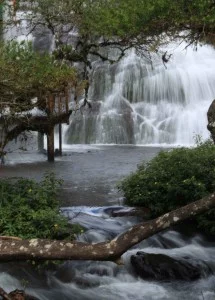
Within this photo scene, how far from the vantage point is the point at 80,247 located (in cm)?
368

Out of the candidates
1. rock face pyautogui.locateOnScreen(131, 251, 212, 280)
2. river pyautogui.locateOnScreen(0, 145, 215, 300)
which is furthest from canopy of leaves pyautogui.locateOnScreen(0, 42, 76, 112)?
rock face pyautogui.locateOnScreen(131, 251, 212, 280)

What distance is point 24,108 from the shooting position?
28.6ft

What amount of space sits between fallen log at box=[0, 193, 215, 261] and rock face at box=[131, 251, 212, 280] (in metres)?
5.40

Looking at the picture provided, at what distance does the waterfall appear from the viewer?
2522cm

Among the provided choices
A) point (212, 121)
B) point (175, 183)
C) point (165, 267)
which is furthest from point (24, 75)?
point (212, 121)

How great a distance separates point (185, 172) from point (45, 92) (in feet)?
13.0

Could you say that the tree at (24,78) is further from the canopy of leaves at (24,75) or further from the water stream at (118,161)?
the water stream at (118,161)

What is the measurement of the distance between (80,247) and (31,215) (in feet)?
16.9

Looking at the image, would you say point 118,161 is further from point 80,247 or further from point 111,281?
point 80,247

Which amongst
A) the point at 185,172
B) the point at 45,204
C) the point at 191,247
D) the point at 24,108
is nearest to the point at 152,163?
the point at 185,172

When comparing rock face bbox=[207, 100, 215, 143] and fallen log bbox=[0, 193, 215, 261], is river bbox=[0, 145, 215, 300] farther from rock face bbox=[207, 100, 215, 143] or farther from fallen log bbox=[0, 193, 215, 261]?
fallen log bbox=[0, 193, 215, 261]

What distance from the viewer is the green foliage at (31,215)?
8.41 m

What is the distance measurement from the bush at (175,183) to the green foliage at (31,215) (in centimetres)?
255

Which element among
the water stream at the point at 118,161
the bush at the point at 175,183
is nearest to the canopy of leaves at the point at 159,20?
the bush at the point at 175,183
